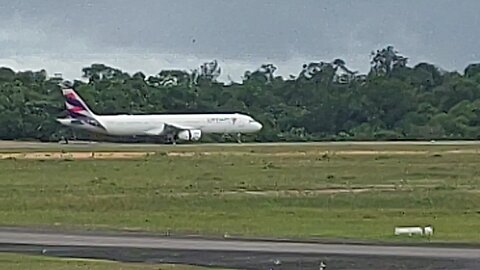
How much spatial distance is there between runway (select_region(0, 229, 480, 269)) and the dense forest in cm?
9024

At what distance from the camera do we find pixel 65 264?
24.8 meters

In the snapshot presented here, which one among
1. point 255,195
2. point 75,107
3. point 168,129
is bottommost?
point 255,195

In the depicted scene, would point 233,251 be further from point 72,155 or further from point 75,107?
point 75,107

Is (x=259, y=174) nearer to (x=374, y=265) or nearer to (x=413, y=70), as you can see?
(x=374, y=265)

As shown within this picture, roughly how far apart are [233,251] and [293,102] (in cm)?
13597

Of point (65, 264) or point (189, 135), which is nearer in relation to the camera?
point (65, 264)

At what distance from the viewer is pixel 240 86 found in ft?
562

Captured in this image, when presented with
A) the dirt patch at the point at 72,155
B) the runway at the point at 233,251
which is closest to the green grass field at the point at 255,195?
the runway at the point at 233,251

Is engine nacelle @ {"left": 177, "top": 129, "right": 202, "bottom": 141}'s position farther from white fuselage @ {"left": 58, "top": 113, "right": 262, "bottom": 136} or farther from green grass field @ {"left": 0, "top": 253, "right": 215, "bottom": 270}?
green grass field @ {"left": 0, "top": 253, "right": 215, "bottom": 270}

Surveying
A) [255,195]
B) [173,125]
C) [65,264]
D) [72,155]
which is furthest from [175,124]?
[65,264]

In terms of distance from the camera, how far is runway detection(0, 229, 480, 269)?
25.2 meters

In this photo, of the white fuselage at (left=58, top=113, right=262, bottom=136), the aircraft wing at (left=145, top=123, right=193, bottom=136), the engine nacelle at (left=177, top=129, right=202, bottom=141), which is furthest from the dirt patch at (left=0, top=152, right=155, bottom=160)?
the white fuselage at (left=58, top=113, right=262, bottom=136)

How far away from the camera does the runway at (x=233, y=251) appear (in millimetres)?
25156

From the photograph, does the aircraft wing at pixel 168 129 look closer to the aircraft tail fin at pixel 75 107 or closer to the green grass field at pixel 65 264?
the aircraft tail fin at pixel 75 107
